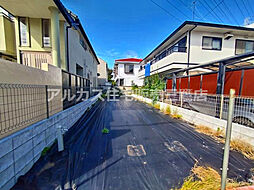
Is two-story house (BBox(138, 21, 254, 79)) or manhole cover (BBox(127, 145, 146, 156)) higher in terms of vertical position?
two-story house (BBox(138, 21, 254, 79))

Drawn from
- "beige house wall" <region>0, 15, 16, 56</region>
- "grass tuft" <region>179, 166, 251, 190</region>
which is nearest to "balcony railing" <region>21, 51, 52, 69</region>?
"beige house wall" <region>0, 15, 16, 56</region>

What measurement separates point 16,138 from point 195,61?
9.84 m

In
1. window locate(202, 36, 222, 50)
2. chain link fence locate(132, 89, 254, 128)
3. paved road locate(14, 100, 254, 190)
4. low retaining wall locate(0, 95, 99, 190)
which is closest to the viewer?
low retaining wall locate(0, 95, 99, 190)

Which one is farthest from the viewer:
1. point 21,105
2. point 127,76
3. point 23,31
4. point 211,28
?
point 127,76

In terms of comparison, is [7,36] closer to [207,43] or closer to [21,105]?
[21,105]

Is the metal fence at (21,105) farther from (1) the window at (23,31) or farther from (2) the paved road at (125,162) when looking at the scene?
(1) the window at (23,31)

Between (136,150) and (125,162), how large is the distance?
0.48 m

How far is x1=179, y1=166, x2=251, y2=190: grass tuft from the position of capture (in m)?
1.49

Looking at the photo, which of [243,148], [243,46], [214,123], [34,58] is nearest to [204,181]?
[243,148]

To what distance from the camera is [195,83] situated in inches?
209

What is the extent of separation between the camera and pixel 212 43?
317 inches

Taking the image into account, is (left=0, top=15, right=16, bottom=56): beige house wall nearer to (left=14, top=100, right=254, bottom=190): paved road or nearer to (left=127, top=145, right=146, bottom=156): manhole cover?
(left=14, top=100, right=254, bottom=190): paved road

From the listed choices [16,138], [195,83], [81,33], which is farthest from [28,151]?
[81,33]

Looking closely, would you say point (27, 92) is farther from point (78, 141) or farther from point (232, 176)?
point (232, 176)
